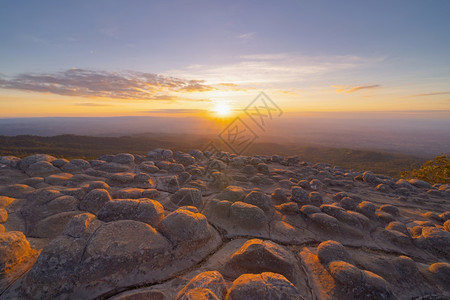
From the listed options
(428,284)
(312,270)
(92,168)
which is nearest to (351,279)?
(312,270)

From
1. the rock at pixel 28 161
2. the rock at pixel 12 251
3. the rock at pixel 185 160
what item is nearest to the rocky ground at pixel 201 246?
the rock at pixel 12 251

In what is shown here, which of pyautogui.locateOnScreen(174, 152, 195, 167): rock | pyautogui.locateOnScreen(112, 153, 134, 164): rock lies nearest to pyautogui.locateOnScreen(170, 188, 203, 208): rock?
pyautogui.locateOnScreen(174, 152, 195, 167): rock

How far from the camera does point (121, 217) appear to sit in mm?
5465

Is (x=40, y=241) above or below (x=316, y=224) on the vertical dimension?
above

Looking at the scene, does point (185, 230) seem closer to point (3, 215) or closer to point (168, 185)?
point (168, 185)

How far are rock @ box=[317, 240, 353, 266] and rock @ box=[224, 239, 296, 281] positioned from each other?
845mm

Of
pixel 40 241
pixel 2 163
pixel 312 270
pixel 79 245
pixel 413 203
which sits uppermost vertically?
pixel 2 163

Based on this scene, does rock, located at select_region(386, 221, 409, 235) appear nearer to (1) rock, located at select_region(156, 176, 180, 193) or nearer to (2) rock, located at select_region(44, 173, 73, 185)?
(1) rock, located at select_region(156, 176, 180, 193)

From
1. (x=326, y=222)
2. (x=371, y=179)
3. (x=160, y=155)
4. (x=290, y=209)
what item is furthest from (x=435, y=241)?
(x=160, y=155)

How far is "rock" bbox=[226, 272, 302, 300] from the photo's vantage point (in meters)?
3.40

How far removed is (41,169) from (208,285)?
35.5 ft

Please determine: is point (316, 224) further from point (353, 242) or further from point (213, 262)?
point (213, 262)

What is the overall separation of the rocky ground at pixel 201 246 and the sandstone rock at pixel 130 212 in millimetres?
29

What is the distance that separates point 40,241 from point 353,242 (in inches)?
359
